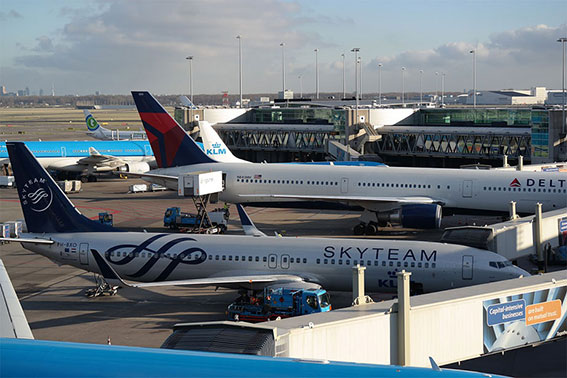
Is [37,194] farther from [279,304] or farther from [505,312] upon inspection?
[505,312]

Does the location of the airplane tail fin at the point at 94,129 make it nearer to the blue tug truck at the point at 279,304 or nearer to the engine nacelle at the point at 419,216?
the engine nacelle at the point at 419,216

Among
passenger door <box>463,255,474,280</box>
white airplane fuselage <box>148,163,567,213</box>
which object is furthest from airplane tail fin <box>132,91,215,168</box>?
passenger door <box>463,255,474,280</box>

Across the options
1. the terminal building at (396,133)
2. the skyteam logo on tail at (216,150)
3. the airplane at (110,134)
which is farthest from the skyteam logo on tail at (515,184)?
the airplane at (110,134)

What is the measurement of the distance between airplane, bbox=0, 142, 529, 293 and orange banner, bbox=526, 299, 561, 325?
8.42 m

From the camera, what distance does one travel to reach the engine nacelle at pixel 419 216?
4872 cm

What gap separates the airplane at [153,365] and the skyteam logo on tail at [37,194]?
22.8 metres

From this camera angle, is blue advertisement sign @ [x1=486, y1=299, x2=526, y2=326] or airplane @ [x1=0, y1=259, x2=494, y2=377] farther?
blue advertisement sign @ [x1=486, y1=299, x2=526, y2=326]

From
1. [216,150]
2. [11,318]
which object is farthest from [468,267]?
[216,150]

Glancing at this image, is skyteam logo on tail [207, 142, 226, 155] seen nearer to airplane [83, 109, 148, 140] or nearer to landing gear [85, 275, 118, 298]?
landing gear [85, 275, 118, 298]

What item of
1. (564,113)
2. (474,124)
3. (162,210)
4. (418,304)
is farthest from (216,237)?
(474,124)

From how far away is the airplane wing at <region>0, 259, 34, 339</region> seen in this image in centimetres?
1828

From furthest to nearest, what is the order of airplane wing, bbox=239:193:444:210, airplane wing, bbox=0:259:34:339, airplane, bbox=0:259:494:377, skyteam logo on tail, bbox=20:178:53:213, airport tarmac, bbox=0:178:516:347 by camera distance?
airplane wing, bbox=239:193:444:210, skyteam logo on tail, bbox=20:178:53:213, airport tarmac, bbox=0:178:516:347, airplane wing, bbox=0:259:34:339, airplane, bbox=0:259:494:377

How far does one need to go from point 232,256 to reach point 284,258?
7.70 feet

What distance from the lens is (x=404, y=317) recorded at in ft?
62.0
